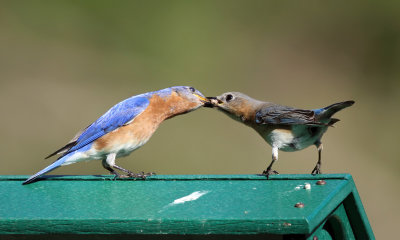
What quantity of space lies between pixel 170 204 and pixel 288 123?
1.96 metres

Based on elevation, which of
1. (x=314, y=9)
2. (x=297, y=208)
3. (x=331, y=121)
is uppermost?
(x=314, y=9)

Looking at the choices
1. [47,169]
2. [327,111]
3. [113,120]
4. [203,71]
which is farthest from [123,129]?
[203,71]

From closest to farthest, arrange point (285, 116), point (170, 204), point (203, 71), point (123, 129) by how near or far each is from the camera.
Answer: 1. point (170, 204)
2. point (123, 129)
3. point (285, 116)
4. point (203, 71)

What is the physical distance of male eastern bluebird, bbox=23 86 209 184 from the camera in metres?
5.85

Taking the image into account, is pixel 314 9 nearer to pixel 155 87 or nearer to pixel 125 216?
pixel 155 87

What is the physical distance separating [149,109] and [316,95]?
3631 millimetres

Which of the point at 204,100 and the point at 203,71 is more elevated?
the point at 203,71

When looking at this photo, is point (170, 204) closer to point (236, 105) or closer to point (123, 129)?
point (123, 129)

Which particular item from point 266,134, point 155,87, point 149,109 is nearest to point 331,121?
point 266,134

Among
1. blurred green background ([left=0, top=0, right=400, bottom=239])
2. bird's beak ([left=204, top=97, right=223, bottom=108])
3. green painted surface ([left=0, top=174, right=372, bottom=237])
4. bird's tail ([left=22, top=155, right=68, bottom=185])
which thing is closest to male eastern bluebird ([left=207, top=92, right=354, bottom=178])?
bird's beak ([left=204, top=97, right=223, bottom=108])

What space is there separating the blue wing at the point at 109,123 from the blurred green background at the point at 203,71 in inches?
109

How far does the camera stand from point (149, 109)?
5961 mm

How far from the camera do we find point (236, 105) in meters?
6.82

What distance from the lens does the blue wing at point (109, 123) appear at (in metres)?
5.86
